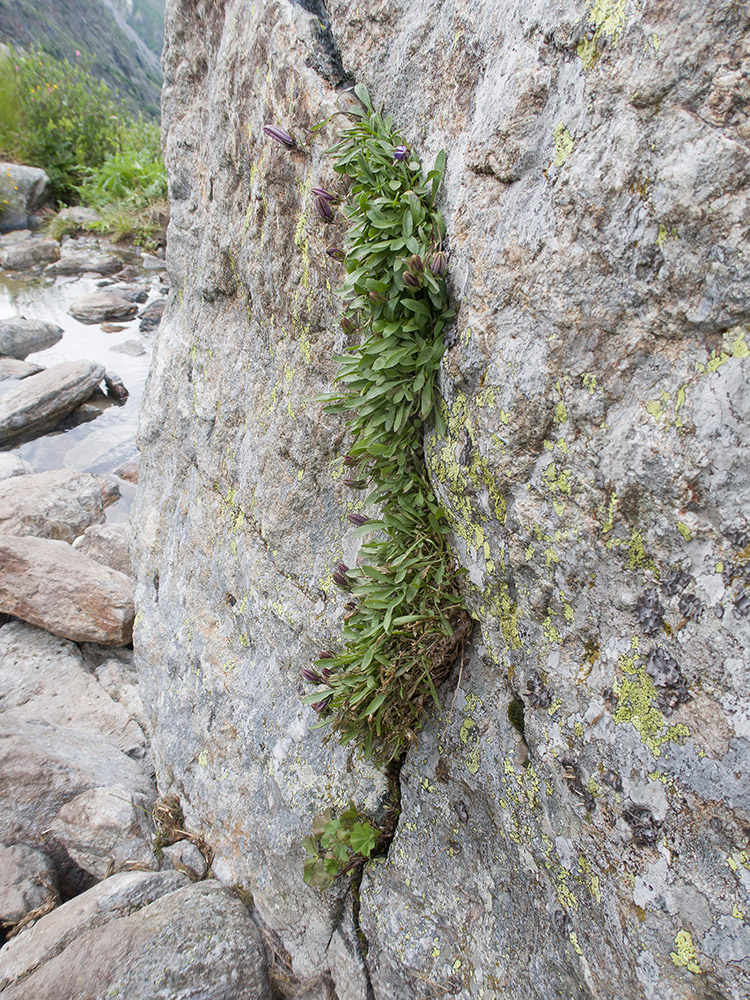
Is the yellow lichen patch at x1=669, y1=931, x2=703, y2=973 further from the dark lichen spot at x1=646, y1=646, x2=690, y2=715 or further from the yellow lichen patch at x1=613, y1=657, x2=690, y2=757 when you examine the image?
the dark lichen spot at x1=646, y1=646, x2=690, y2=715

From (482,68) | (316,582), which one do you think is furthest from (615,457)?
(316,582)

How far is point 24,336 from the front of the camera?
1377 centimetres

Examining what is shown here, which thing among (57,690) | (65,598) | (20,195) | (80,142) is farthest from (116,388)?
(80,142)

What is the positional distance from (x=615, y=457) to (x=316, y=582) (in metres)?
1.91

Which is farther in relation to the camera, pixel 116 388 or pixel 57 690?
pixel 116 388

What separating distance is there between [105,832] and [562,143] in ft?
14.8

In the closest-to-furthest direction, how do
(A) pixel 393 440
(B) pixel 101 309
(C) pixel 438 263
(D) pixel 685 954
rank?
(D) pixel 685 954 → (C) pixel 438 263 → (A) pixel 393 440 → (B) pixel 101 309

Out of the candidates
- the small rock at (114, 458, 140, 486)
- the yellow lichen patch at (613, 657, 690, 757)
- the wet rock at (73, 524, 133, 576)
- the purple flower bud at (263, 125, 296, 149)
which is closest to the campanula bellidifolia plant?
the purple flower bud at (263, 125, 296, 149)

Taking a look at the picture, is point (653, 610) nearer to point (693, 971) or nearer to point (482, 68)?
point (693, 971)

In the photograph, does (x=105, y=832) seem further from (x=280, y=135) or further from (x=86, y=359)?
(x=86, y=359)

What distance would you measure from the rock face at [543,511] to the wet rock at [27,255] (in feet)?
57.2

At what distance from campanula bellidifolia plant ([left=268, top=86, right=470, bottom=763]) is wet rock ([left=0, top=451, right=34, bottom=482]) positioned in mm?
9084

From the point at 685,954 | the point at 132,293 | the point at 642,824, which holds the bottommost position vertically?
the point at 132,293

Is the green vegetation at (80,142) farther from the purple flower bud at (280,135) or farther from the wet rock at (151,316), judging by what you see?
the purple flower bud at (280,135)
